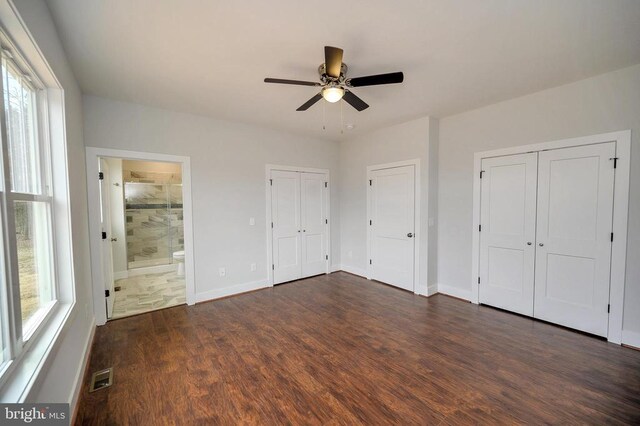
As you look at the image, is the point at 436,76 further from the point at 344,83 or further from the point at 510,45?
the point at 344,83

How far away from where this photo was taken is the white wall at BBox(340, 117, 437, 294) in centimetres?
396

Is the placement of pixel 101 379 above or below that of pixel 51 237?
below

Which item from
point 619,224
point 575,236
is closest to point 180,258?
point 575,236

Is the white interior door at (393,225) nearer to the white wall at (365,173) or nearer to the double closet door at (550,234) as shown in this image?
the white wall at (365,173)

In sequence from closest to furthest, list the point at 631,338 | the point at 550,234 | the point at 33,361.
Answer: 1. the point at 33,361
2. the point at 631,338
3. the point at 550,234

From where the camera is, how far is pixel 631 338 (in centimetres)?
255

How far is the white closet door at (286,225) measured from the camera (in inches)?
178

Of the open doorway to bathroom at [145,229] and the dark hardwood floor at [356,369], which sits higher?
the open doorway to bathroom at [145,229]

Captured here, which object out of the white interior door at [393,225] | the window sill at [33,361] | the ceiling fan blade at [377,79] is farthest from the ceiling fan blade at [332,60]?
the white interior door at [393,225]

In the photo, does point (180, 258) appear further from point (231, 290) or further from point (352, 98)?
point (352, 98)

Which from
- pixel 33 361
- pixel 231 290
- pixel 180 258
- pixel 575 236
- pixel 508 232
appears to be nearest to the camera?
pixel 33 361

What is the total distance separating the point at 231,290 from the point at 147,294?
134cm

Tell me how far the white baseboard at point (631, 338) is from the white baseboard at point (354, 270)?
3174 millimetres

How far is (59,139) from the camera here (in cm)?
197
